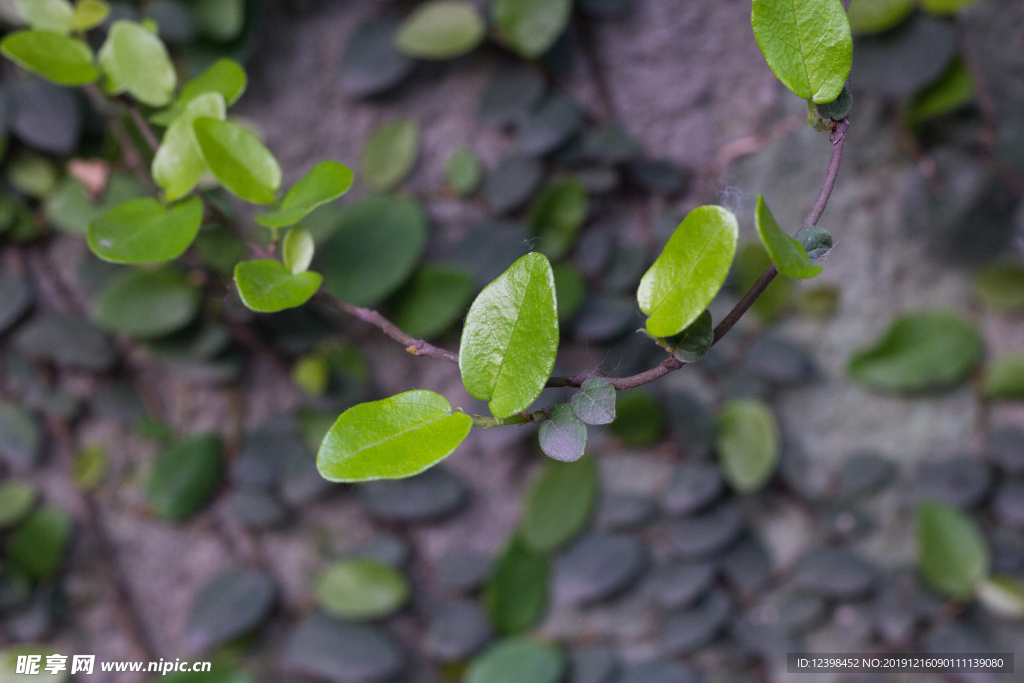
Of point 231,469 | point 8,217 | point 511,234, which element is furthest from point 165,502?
point 511,234

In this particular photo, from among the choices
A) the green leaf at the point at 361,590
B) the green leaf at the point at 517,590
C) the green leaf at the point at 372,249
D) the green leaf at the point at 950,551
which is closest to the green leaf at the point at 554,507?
the green leaf at the point at 517,590

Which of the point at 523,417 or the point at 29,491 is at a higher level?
the point at 523,417

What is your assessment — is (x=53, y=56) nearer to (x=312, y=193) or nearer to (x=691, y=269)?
(x=312, y=193)

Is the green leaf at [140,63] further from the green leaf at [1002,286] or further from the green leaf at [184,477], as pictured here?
the green leaf at [1002,286]

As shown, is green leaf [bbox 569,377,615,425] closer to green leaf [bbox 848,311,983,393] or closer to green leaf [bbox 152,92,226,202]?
green leaf [bbox 152,92,226,202]

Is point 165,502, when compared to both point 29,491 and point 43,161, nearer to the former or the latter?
point 29,491

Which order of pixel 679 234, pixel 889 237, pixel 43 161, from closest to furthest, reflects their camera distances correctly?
pixel 679 234 < pixel 43 161 < pixel 889 237

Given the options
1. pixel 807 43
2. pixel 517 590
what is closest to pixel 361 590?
pixel 517 590
